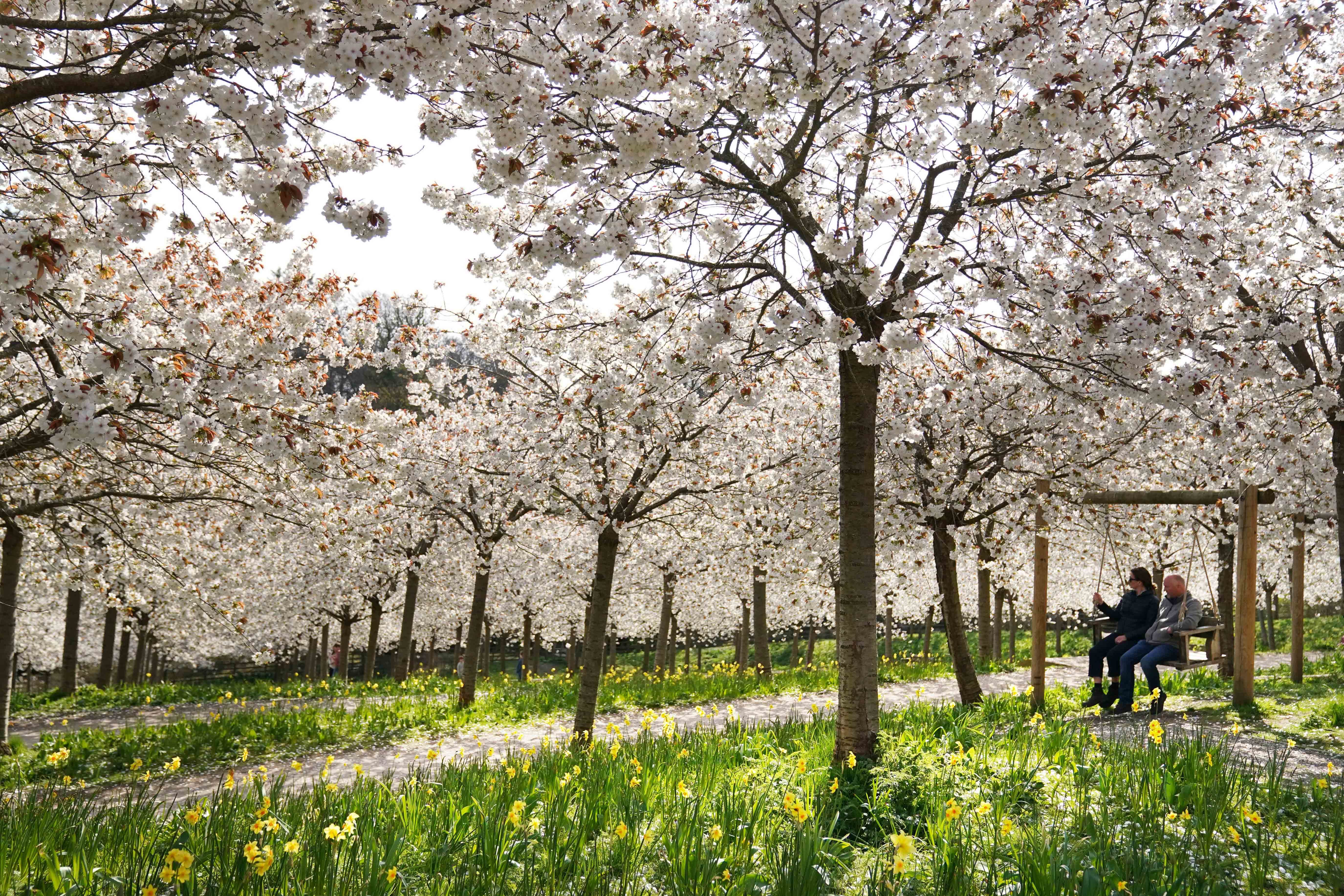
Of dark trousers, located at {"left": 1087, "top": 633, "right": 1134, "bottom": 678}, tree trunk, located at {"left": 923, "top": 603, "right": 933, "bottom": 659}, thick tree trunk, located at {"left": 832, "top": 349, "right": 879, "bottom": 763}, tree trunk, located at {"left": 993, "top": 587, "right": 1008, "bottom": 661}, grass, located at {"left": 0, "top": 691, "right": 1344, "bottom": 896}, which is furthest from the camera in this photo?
tree trunk, located at {"left": 923, "top": 603, "right": 933, "bottom": 659}


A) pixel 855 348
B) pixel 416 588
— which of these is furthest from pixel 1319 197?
pixel 416 588

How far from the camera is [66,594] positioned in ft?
74.6

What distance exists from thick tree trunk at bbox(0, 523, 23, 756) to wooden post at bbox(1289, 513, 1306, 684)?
1658cm

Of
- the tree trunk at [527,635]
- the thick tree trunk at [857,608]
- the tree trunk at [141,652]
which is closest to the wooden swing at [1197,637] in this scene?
the thick tree trunk at [857,608]

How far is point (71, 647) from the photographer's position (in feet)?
61.3

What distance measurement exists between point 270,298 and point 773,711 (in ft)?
27.9

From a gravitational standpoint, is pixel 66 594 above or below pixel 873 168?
below

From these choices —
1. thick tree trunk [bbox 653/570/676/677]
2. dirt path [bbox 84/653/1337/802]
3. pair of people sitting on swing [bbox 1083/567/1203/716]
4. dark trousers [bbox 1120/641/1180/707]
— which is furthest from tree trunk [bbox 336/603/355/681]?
dark trousers [bbox 1120/641/1180/707]

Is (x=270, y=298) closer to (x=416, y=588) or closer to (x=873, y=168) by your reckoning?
(x=873, y=168)

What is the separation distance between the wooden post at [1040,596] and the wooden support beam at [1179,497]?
609mm

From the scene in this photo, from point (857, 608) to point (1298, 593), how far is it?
34.8 feet

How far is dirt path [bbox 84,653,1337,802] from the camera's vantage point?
6887mm

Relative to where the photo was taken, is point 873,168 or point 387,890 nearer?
point 387,890

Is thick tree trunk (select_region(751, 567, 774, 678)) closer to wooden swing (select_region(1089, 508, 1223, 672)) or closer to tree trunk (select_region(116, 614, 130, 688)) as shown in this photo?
wooden swing (select_region(1089, 508, 1223, 672))
